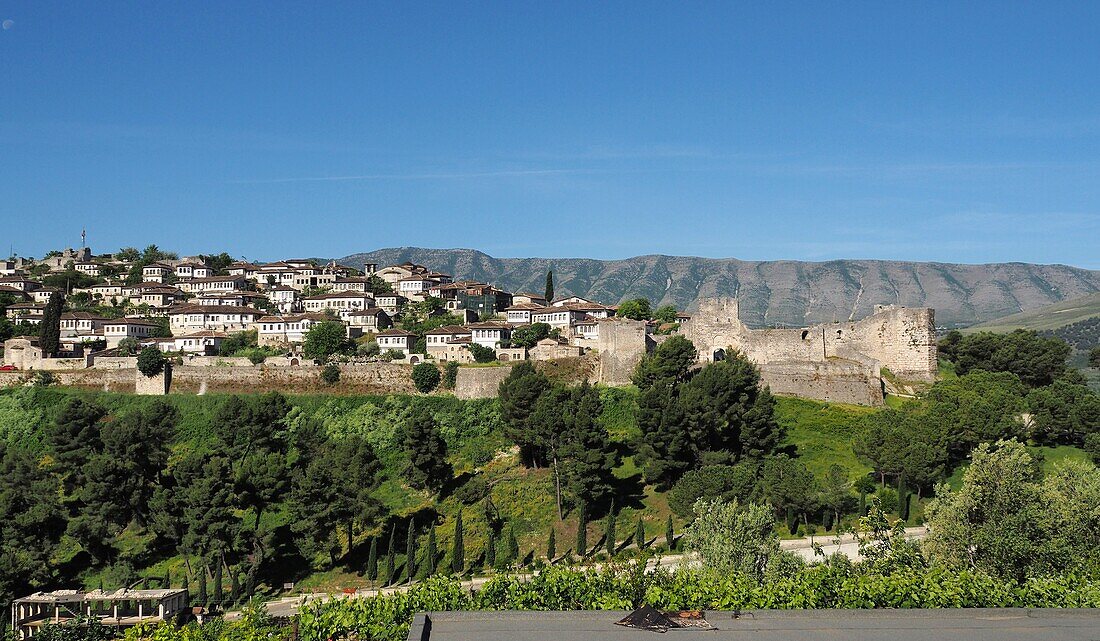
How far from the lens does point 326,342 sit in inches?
2990

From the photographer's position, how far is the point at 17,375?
69.9m

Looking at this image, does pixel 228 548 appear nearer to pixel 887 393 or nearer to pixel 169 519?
pixel 169 519

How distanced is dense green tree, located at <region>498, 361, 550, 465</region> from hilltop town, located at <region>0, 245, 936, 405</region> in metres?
9.18

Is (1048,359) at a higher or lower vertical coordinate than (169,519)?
higher

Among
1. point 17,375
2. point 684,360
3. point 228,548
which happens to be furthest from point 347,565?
point 17,375

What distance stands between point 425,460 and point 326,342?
28045 mm

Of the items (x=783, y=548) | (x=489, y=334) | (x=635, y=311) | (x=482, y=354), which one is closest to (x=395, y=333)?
(x=489, y=334)

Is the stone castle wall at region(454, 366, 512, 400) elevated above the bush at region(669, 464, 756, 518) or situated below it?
above

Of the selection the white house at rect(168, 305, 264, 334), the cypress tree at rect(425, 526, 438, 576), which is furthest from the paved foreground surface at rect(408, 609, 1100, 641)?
the white house at rect(168, 305, 264, 334)

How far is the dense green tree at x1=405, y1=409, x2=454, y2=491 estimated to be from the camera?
50969mm

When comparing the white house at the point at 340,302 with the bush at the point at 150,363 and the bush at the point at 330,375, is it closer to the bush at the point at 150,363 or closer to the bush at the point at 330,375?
the bush at the point at 150,363

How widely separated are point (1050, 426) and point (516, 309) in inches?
1979

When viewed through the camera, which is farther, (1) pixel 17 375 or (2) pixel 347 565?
(1) pixel 17 375

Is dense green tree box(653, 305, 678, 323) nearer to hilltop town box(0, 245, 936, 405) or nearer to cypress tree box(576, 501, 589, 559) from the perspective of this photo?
hilltop town box(0, 245, 936, 405)
